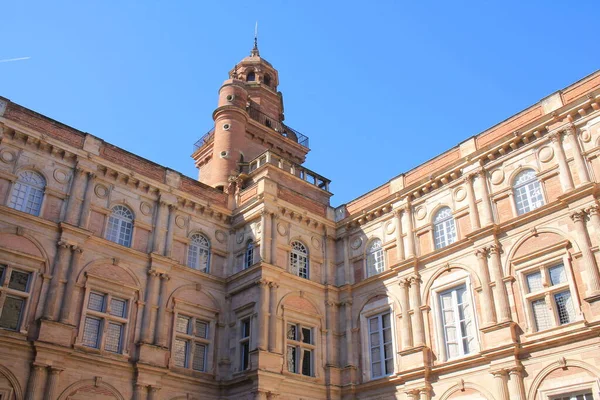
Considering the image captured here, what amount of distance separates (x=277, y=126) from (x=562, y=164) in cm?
2047

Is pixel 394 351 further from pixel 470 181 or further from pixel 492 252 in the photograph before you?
pixel 470 181

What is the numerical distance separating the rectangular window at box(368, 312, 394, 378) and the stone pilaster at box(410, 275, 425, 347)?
1.32 meters

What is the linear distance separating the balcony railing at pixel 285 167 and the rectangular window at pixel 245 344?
24.9 feet

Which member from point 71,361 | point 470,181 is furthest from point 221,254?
point 470,181

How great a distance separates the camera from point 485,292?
2098cm

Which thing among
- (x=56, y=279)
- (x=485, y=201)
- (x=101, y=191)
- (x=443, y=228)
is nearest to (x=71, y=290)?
(x=56, y=279)

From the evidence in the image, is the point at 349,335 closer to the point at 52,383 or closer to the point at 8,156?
the point at 52,383

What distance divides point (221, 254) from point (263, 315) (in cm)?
412

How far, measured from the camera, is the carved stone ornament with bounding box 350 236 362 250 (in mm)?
26922

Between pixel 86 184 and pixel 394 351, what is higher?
pixel 86 184

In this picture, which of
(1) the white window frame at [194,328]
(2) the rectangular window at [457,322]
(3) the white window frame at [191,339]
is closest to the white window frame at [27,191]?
(1) the white window frame at [194,328]

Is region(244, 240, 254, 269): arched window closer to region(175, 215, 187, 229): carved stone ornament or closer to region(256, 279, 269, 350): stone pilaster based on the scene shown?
region(256, 279, 269, 350): stone pilaster

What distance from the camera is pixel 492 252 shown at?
2136 centimetres

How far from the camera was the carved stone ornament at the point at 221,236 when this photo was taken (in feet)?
86.2
